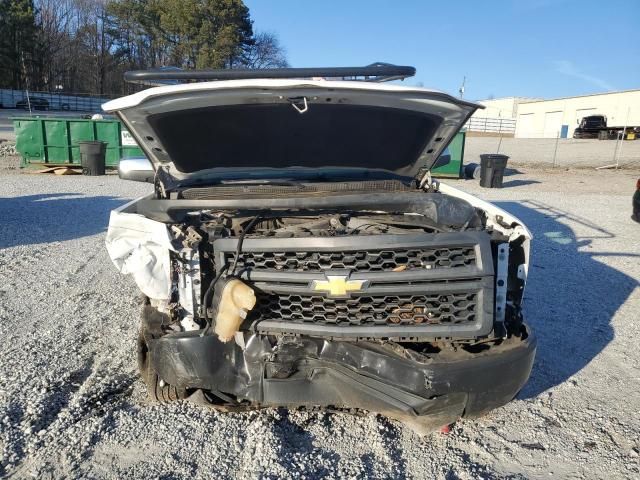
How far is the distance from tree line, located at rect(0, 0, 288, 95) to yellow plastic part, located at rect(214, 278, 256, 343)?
38270mm

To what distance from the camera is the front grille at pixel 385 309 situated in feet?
8.22

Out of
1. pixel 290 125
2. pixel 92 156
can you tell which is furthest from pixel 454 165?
pixel 290 125

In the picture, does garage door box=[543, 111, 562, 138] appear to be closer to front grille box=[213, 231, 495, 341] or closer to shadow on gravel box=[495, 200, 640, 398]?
shadow on gravel box=[495, 200, 640, 398]

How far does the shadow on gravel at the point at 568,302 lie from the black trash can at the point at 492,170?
633cm

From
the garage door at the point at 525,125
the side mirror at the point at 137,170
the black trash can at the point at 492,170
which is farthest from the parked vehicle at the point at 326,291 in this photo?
the garage door at the point at 525,125

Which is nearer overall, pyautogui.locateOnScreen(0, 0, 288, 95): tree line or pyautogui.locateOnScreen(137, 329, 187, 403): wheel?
pyautogui.locateOnScreen(137, 329, 187, 403): wheel

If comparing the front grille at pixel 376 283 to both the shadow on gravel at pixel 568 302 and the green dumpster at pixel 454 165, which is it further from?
the green dumpster at pixel 454 165

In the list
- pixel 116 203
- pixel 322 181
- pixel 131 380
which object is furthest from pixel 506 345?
pixel 116 203

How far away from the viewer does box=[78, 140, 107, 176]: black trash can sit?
48.4ft

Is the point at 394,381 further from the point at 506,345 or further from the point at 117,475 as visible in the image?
the point at 117,475

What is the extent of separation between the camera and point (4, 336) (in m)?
3.86

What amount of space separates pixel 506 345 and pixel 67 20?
72459 millimetres

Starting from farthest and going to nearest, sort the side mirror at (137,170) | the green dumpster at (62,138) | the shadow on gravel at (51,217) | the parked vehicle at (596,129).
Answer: the parked vehicle at (596,129) → the green dumpster at (62,138) → the shadow on gravel at (51,217) → the side mirror at (137,170)

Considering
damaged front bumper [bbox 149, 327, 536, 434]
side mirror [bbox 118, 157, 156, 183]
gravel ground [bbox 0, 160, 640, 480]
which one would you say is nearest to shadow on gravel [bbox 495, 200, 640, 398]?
gravel ground [bbox 0, 160, 640, 480]
